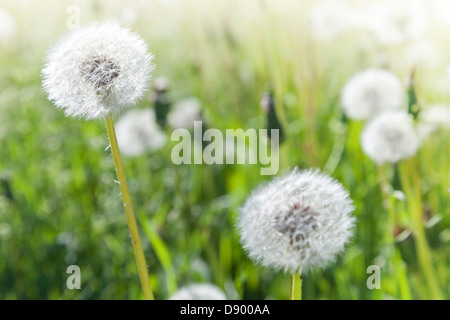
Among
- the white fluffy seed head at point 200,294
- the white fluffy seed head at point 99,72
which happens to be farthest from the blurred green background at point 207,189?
the white fluffy seed head at point 99,72

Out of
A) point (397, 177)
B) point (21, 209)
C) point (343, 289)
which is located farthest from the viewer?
point (21, 209)

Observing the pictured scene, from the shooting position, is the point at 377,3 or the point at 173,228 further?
the point at 377,3

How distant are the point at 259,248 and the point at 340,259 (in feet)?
1.93

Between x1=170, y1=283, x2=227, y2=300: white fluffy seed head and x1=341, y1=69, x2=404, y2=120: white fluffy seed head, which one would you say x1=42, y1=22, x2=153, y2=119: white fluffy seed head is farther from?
x1=341, y1=69, x2=404, y2=120: white fluffy seed head

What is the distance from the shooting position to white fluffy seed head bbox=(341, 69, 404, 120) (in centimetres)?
149

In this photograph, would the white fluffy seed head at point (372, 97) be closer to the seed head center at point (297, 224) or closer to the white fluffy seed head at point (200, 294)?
the white fluffy seed head at point (200, 294)

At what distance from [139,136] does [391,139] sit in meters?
0.77

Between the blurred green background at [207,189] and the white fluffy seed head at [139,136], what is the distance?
0.08m

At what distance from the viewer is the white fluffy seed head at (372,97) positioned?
149 cm

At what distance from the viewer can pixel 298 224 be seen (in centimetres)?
65

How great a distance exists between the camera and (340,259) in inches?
47.6

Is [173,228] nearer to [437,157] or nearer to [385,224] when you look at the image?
[385,224]

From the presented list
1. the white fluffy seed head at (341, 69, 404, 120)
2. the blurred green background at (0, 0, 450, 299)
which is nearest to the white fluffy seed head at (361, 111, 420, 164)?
the blurred green background at (0, 0, 450, 299)
